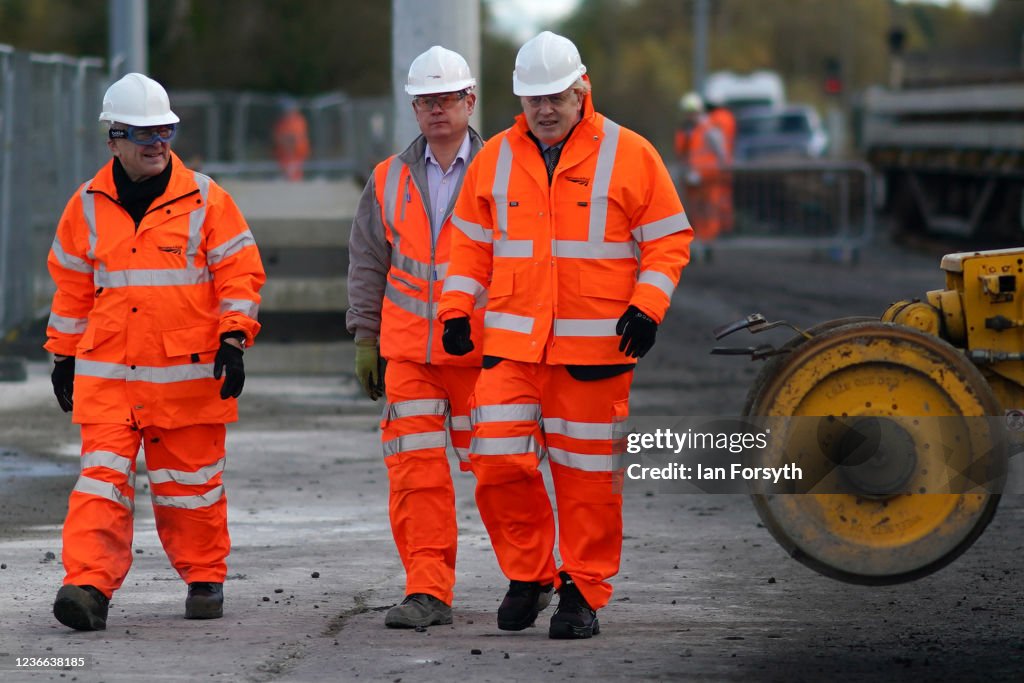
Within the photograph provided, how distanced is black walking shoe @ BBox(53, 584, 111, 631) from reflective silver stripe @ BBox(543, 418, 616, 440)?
5.03ft

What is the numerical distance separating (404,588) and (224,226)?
1.42 metres

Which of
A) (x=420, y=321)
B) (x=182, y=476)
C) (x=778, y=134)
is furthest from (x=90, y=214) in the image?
(x=778, y=134)

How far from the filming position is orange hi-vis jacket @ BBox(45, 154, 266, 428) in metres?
6.39

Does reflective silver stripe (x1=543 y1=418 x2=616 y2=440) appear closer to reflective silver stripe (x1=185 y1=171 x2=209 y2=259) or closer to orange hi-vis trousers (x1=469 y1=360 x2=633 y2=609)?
orange hi-vis trousers (x1=469 y1=360 x2=633 y2=609)

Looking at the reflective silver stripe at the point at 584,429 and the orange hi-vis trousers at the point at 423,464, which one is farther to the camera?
the orange hi-vis trousers at the point at 423,464

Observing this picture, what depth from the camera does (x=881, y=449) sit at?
19.6 feet

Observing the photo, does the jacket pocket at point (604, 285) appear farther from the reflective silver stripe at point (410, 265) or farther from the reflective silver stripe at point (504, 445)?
the reflective silver stripe at point (410, 265)

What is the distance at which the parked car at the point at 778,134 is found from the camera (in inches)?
1852

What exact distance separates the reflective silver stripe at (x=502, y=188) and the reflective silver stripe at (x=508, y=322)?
24 cm

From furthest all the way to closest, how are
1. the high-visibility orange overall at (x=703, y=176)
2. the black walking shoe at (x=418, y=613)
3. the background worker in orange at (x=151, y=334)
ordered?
the high-visibility orange overall at (x=703, y=176) → the background worker in orange at (x=151, y=334) → the black walking shoe at (x=418, y=613)

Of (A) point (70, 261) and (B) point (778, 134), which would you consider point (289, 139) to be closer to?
(B) point (778, 134)

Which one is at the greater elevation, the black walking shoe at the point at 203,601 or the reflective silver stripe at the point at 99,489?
the reflective silver stripe at the point at 99,489

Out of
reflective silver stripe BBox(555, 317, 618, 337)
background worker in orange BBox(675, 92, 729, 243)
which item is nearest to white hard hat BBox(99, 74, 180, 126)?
reflective silver stripe BBox(555, 317, 618, 337)

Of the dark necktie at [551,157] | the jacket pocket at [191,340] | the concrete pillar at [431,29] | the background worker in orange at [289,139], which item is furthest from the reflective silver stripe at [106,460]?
the background worker in orange at [289,139]
